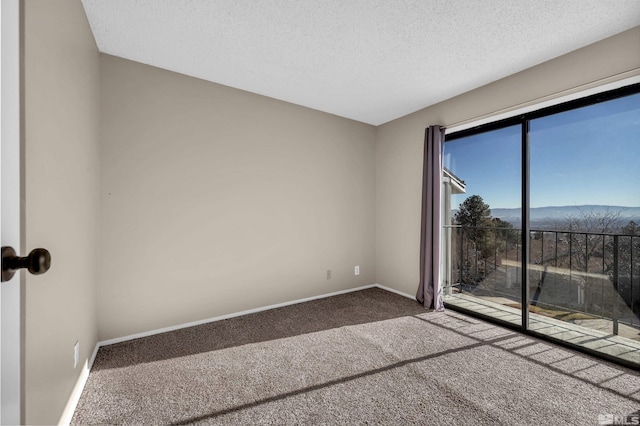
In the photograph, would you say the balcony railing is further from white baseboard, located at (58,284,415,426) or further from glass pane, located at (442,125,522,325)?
white baseboard, located at (58,284,415,426)

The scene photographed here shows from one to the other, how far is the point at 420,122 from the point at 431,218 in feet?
4.15

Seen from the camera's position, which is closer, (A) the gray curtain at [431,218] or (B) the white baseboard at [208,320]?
(B) the white baseboard at [208,320]

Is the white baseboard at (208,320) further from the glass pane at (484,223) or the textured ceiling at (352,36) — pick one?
the textured ceiling at (352,36)

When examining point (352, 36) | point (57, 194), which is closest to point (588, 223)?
point (352, 36)

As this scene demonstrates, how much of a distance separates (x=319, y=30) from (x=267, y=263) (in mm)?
2376

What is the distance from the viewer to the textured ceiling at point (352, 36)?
1857 mm

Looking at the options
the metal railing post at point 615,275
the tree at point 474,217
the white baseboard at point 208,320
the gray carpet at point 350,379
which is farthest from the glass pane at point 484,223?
the white baseboard at point 208,320

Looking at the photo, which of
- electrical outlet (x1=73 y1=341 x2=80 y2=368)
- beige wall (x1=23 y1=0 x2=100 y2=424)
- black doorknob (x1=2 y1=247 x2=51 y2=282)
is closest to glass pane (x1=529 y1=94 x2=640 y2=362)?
black doorknob (x1=2 y1=247 x2=51 y2=282)

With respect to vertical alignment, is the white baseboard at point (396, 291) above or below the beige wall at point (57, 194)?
below

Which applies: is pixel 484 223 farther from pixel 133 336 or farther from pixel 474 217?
pixel 133 336

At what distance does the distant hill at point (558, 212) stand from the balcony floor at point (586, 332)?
95cm

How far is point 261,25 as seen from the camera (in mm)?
2047

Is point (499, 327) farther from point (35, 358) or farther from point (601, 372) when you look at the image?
point (35, 358)

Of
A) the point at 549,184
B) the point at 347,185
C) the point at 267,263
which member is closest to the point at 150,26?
the point at 267,263
